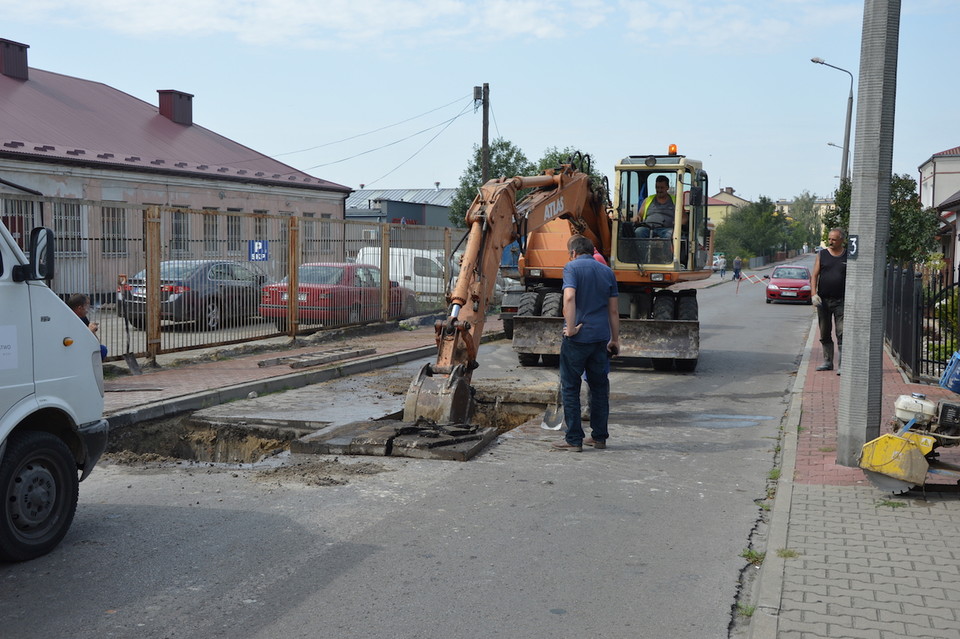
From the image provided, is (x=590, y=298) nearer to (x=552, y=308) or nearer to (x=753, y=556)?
(x=753, y=556)

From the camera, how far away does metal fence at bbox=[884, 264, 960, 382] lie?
12.1 meters

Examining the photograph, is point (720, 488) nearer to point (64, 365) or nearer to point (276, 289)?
point (64, 365)

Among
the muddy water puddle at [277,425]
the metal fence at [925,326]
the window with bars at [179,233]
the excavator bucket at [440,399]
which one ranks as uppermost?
the window with bars at [179,233]

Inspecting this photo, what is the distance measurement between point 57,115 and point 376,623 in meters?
29.6

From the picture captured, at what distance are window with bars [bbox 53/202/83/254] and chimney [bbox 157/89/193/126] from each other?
25999mm

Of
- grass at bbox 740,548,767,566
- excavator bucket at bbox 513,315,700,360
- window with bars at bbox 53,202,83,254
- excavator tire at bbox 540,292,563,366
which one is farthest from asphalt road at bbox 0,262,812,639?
→ excavator tire at bbox 540,292,563,366

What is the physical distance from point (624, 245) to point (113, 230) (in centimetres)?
755

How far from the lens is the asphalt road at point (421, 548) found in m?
4.57

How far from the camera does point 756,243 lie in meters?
88.2

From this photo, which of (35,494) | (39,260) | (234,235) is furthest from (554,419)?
(234,235)

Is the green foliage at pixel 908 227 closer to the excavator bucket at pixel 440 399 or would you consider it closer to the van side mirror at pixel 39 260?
the excavator bucket at pixel 440 399

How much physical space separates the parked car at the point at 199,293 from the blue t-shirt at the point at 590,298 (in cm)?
721

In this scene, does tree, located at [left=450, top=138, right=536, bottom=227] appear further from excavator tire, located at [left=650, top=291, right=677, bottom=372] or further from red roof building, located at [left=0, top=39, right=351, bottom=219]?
excavator tire, located at [left=650, top=291, right=677, bottom=372]

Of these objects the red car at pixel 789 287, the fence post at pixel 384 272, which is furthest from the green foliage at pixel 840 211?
the fence post at pixel 384 272
